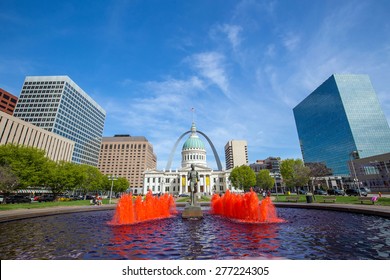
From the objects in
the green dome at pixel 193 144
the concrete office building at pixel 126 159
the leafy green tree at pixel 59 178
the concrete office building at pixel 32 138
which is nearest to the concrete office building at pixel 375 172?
the leafy green tree at pixel 59 178

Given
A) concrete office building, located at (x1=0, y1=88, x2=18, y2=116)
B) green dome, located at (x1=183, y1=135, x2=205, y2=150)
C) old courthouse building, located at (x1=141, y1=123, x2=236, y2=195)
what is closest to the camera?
concrete office building, located at (x1=0, y1=88, x2=18, y2=116)

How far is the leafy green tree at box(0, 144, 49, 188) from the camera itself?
35.0 metres

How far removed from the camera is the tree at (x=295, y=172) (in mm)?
47844

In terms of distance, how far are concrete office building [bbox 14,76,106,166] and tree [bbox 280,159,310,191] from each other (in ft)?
325

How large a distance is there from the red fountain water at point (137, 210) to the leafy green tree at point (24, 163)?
30.6m

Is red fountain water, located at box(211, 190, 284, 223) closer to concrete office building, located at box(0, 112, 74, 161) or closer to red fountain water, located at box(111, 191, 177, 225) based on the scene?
red fountain water, located at box(111, 191, 177, 225)

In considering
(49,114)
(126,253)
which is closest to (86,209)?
(126,253)

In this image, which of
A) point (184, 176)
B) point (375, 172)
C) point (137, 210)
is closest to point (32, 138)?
point (184, 176)

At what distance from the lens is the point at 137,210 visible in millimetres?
17141

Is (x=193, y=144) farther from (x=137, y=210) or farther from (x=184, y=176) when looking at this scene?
(x=137, y=210)

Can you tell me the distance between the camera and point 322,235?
386 inches

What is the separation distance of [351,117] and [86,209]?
Answer: 126726 mm

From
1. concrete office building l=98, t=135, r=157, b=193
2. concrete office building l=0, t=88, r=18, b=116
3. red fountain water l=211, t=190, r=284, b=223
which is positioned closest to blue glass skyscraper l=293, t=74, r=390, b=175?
red fountain water l=211, t=190, r=284, b=223

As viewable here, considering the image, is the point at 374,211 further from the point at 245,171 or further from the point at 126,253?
the point at 245,171
